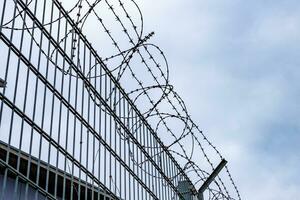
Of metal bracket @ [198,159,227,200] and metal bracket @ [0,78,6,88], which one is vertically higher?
metal bracket @ [198,159,227,200]

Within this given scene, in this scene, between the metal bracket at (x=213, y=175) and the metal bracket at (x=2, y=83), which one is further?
the metal bracket at (x=213, y=175)

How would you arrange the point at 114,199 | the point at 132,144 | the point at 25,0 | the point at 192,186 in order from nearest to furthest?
the point at 25,0 → the point at 114,199 → the point at 132,144 → the point at 192,186

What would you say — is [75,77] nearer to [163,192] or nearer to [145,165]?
[145,165]

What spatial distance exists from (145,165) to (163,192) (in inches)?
27.8

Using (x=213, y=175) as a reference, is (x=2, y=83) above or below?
below

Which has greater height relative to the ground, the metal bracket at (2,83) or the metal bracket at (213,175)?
the metal bracket at (213,175)

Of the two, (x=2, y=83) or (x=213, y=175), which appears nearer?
(x=2, y=83)

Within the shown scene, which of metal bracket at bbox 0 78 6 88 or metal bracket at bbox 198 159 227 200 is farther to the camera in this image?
metal bracket at bbox 198 159 227 200

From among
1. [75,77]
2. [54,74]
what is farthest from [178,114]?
[54,74]

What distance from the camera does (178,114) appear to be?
23.5ft

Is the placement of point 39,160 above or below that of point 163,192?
below

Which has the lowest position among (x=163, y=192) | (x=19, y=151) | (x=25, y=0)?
(x=19, y=151)

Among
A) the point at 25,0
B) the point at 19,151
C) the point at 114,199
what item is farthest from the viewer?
the point at 114,199

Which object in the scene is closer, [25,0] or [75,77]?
[25,0]
